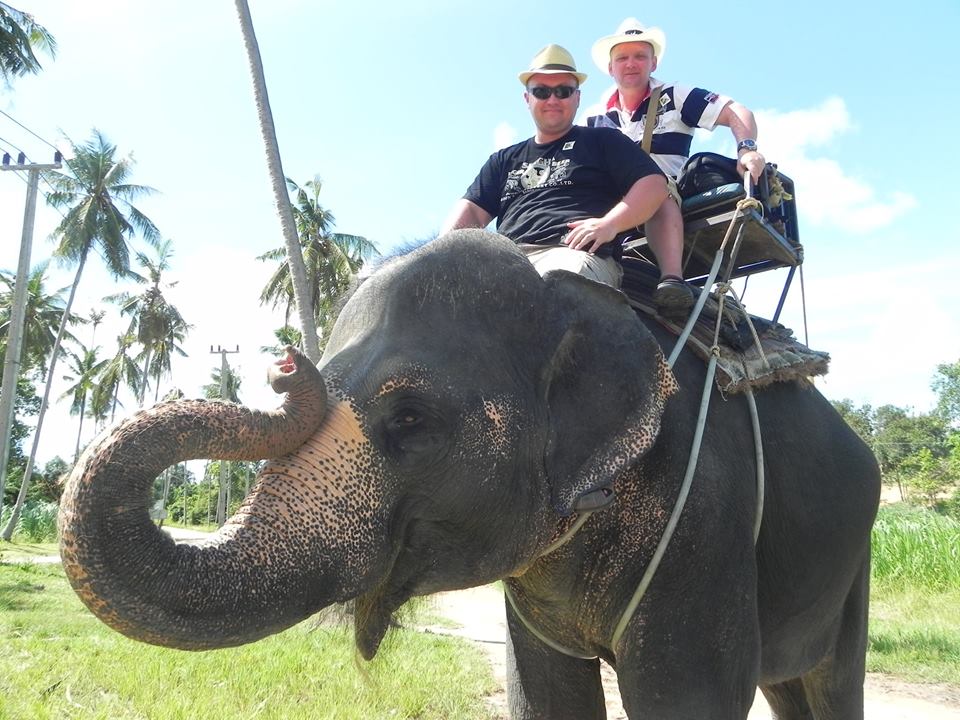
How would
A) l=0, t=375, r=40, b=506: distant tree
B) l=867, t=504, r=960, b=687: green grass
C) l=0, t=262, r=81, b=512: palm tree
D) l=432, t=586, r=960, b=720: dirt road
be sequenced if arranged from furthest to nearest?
l=0, t=375, r=40, b=506: distant tree → l=0, t=262, r=81, b=512: palm tree → l=867, t=504, r=960, b=687: green grass → l=432, t=586, r=960, b=720: dirt road

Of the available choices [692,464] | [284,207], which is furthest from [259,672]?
[692,464]

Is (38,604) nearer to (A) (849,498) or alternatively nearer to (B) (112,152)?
(A) (849,498)

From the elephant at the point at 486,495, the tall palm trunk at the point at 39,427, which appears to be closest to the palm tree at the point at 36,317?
the tall palm trunk at the point at 39,427

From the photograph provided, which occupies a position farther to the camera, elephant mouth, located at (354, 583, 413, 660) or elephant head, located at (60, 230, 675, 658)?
elephant mouth, located at (354, 583, 413, 660)

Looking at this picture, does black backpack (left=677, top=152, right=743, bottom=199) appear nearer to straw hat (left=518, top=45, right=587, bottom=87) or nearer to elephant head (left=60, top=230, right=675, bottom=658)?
straw hat (left=518, top=45, right=587, bottom=87)

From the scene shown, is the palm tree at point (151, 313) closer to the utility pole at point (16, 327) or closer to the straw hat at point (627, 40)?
the utility pole at point (16, 327)

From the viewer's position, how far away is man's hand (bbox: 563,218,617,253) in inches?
94.7

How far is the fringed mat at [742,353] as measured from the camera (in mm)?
2486

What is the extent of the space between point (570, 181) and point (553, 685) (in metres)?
1.62

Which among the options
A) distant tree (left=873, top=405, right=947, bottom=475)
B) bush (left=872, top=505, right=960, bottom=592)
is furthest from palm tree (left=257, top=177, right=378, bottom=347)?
distant tree (left=873, top=405, right=947, bottom=475)

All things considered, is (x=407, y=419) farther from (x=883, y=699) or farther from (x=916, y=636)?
(x=916, y=636)

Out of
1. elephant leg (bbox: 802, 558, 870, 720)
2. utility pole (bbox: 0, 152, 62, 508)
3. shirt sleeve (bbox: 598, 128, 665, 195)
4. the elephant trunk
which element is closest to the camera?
the elephant trunk

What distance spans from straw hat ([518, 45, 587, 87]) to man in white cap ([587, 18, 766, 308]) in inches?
21.3

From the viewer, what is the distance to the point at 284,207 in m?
6.95
